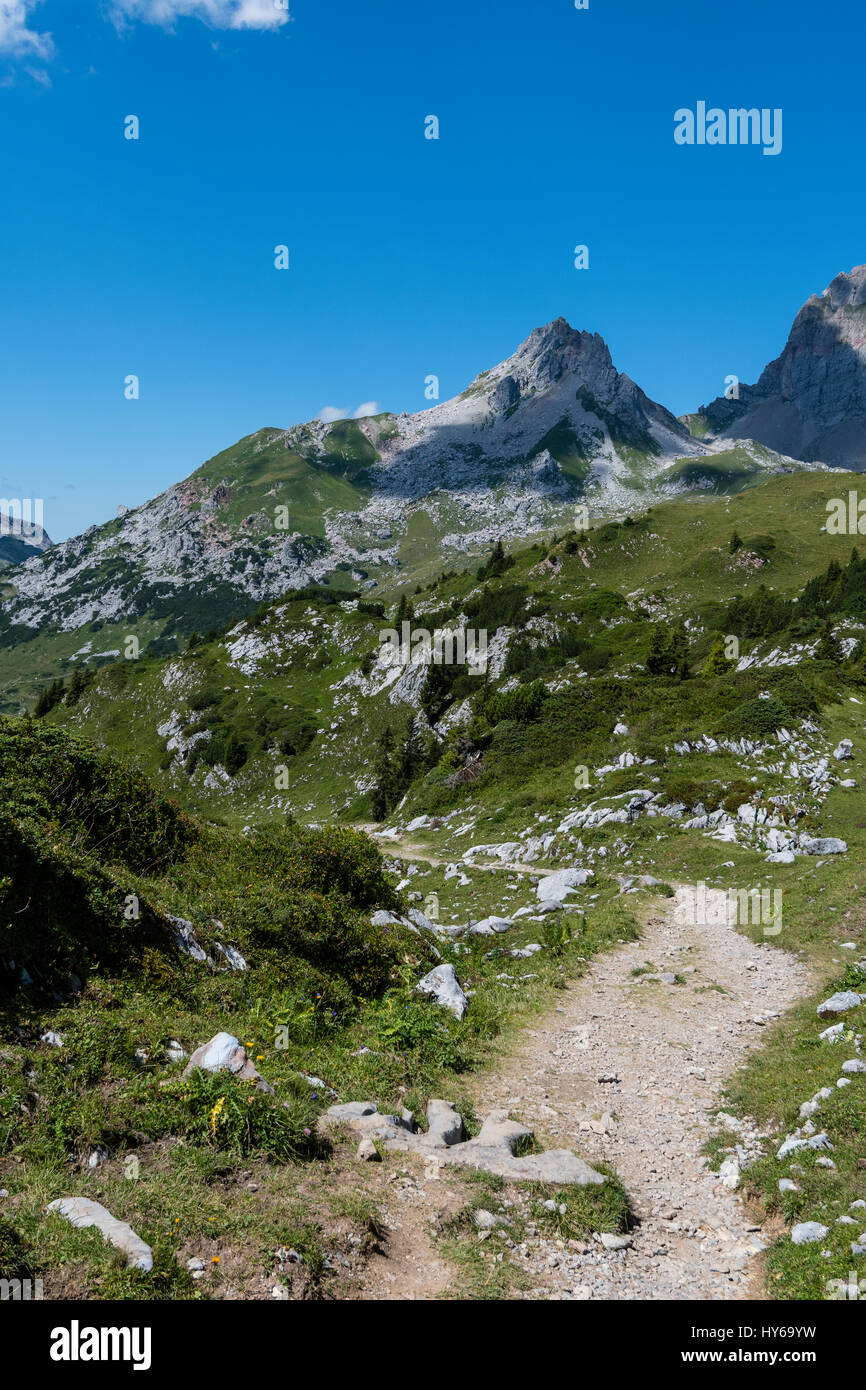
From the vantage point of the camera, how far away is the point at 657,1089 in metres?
11.6

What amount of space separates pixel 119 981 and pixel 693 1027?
11445 millimetres

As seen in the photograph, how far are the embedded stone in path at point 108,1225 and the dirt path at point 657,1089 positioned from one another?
3.80 meters

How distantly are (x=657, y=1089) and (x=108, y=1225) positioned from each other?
917 cm

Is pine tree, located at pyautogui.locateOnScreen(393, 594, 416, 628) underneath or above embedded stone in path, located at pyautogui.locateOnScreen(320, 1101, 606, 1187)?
above

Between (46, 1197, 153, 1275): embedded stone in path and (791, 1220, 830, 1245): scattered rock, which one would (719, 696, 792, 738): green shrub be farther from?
(46, 1197, 153, 1275): embedded stone in path

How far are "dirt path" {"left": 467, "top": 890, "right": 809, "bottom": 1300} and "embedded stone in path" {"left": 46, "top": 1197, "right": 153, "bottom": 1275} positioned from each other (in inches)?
150

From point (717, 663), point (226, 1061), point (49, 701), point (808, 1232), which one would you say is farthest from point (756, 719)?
point (49, 701)

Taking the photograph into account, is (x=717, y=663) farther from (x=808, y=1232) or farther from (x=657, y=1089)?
(x=808, y=1232)

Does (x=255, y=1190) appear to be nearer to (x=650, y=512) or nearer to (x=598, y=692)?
(x=598, y=692)

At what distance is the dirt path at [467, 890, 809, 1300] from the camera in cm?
717

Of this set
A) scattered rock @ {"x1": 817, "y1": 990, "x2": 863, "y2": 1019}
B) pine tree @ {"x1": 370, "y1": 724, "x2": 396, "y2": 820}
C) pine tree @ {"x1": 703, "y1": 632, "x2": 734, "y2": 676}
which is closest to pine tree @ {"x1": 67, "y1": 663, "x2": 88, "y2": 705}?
pine tree @ {"x1": 370, "y1": 724, "x2": 396, "y2": 820}

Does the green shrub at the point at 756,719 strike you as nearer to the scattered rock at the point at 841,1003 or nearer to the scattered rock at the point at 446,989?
the scattered rock at the point at 841,1003

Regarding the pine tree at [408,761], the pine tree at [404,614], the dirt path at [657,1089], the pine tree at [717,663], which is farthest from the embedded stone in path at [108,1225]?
the pine tree at [404,614]

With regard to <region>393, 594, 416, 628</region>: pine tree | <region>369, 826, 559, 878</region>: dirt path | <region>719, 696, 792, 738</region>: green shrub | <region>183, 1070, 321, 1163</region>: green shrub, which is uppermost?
<region>393, 594, 416, 628</region>: pine tree
